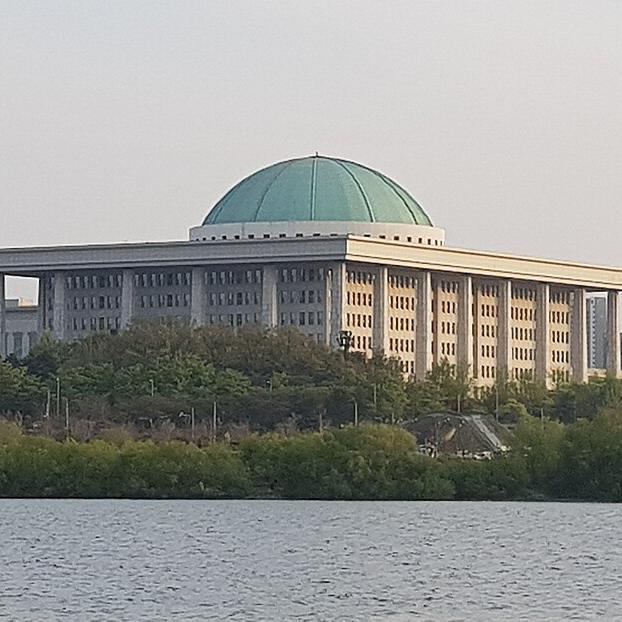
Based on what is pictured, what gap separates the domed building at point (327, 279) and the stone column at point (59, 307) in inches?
2.8

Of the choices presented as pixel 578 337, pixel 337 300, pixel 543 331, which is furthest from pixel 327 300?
pixel 578 337

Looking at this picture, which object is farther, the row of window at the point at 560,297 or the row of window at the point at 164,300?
the row of window at the point at 560,297

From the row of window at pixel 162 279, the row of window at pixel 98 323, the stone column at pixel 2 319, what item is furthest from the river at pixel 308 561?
the stone column at pixel 2 319

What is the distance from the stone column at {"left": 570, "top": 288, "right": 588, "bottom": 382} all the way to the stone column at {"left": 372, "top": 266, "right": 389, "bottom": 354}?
2214cm

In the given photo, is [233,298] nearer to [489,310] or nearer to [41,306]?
[41,306]

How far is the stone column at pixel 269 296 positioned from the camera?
172 m

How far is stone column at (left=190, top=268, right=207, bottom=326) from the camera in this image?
175m

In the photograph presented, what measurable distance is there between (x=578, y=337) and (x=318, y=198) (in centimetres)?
2567

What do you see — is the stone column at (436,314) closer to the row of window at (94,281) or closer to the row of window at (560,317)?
the row of window at (560,317)

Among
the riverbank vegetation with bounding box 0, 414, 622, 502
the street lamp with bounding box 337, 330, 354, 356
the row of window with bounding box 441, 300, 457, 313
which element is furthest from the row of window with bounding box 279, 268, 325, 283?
the riverbank vegetation with bounding box 0, 414, 622, 502

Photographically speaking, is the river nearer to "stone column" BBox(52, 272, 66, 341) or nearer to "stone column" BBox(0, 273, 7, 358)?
"stone column" BBox(52, 272, 66, 341)

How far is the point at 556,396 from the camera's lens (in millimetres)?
160375

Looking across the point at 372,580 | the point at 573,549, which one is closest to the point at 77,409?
the point at 573,549

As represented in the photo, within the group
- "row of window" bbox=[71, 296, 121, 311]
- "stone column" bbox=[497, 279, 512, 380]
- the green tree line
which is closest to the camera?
the green tree line
